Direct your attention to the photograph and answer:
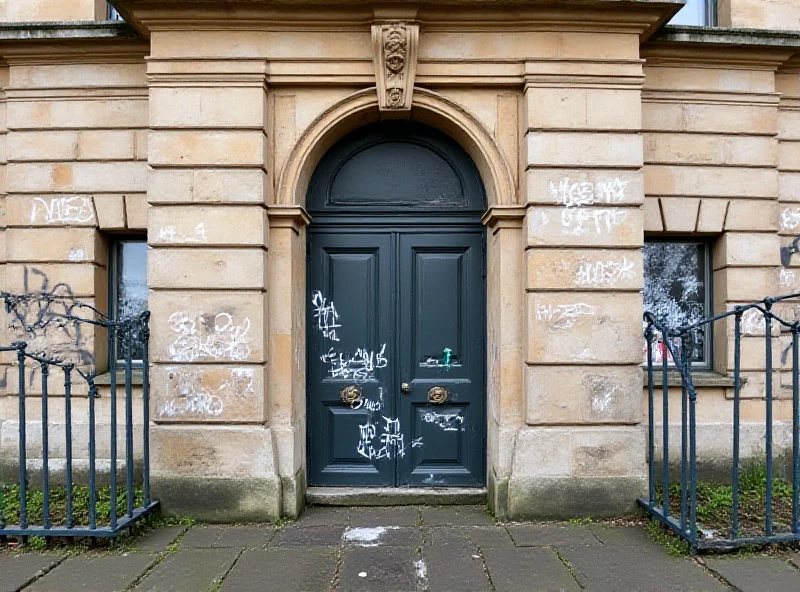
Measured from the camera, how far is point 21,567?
14.2 feet

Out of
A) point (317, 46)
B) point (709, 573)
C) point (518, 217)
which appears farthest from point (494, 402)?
point (317, 46)

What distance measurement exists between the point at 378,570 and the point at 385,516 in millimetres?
1082

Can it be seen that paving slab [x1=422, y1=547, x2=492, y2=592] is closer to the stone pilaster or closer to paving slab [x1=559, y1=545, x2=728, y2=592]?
paving slab [x1=559, y1=545, x2=728, y2=592]

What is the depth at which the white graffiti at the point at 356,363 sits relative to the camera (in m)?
5.87

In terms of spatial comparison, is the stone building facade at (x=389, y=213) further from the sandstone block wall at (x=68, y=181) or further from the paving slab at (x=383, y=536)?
the paving slab at (x=383, y=536)

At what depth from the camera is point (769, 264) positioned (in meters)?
6.14

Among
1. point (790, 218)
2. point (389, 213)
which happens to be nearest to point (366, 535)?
point (389, 213)

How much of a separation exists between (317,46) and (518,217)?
8.02 ft

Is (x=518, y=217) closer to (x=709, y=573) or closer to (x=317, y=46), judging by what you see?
(x=317, y=46)

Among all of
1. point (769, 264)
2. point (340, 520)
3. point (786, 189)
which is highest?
point (786, 189)

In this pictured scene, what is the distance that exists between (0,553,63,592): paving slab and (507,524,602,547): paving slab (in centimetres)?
361

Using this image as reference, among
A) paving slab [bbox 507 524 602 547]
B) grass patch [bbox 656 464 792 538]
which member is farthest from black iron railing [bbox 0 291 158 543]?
grass patch [bbox 656 464 792 538]

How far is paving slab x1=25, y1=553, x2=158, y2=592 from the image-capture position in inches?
160

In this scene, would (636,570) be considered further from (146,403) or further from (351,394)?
(146,403)
